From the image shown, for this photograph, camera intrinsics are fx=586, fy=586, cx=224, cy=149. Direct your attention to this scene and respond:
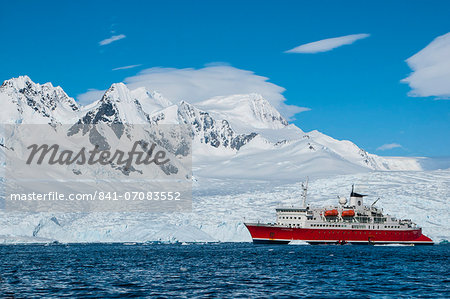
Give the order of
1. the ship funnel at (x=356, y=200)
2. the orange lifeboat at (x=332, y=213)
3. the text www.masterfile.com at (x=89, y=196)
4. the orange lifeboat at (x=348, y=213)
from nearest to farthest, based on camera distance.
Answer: the orange lifeboat at (x=332, y=213)
the orange lifeboat at (x=348, y=213)
the ship funnel at (x=356, y=200)
the text www.masterfile.com at (x=89, y=196)

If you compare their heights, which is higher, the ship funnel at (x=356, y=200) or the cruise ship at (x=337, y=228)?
the ship funnel at (x=356, y=200)

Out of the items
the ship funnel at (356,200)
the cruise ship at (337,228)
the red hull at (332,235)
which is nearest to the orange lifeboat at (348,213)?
the cruise ship at (337,228)

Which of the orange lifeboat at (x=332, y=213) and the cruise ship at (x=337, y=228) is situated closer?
the cruise ship at (x=337, y=228)

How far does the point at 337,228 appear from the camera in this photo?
95812 millimetres

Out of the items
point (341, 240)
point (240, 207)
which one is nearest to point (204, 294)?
point (341, 240)

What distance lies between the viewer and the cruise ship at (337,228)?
9419 centimetres

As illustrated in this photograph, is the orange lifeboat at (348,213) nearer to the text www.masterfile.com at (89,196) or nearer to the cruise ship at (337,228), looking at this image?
the cruise ship at (337,228)

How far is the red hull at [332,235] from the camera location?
93938 mm

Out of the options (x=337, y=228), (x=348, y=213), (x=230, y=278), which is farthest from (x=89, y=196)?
(x=230, y=278)

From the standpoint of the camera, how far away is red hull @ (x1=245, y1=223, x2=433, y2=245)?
93938 mm

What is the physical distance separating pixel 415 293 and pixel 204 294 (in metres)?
12.0

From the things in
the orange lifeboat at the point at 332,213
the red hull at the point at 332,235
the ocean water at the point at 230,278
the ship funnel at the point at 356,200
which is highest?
the ship funnel at the point at 356,200

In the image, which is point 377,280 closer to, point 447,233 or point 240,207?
point 447,233

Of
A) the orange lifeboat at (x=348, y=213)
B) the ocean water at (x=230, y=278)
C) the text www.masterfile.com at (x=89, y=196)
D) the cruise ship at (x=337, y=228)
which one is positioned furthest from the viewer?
the text www.masterfile.com at (x=89, y=196)
